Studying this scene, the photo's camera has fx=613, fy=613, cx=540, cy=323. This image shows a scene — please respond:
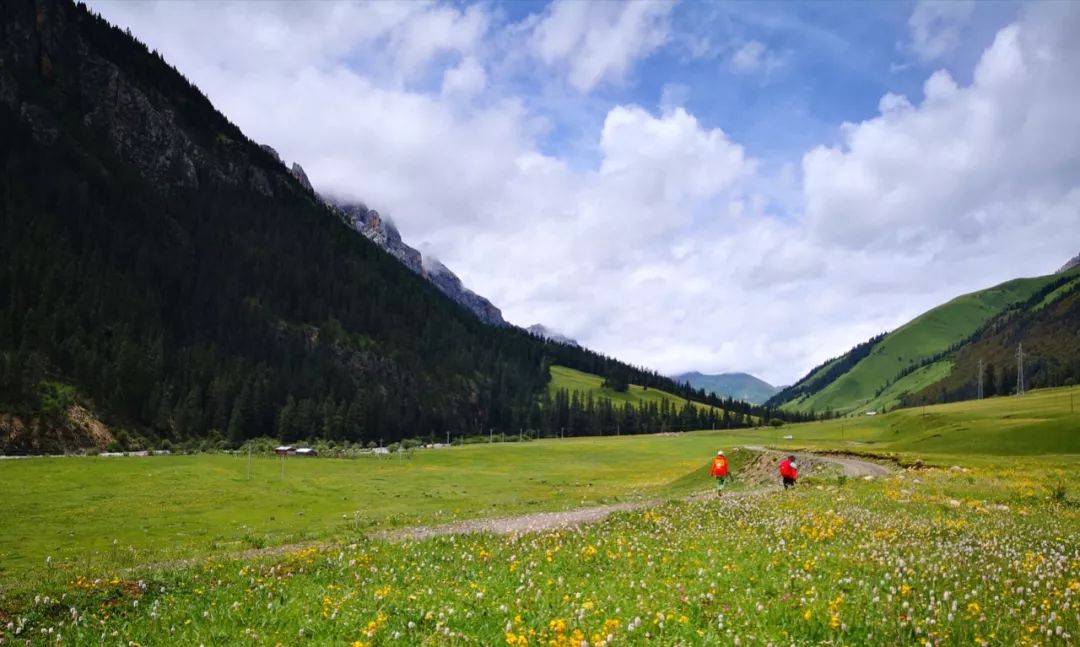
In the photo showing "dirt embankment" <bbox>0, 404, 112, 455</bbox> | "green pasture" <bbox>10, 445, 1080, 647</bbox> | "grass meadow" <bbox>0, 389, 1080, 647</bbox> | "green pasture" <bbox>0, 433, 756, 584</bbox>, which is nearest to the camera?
"green pasture" <bbox>10, 445, 1080, 647</bbox>

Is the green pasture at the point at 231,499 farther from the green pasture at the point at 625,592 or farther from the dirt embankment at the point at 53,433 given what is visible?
the dirt embankment at the point at 53,433

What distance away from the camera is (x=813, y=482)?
4281 centimetres

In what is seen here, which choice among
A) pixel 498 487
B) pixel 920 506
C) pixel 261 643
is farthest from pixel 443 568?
pixel 498 487

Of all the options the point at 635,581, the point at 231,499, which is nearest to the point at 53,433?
the point at 231,499

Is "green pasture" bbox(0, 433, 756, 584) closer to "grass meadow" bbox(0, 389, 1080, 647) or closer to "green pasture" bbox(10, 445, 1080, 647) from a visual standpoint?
"grass meadow" bbox(0, 389, 1080, 647)

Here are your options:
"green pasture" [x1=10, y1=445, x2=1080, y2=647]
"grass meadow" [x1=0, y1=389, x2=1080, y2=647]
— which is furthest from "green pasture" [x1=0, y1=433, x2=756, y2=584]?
"green pasture" [x1=10, y1=445, x2=1080, y2=647]

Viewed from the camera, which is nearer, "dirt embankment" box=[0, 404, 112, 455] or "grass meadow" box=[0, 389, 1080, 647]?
"grass meadow" box=[0, 389, 1080, 647]

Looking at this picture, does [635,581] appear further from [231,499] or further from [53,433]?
[53,433]

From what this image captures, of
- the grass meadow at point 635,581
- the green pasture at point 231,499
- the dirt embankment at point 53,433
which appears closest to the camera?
the grass meadow at point 635,581

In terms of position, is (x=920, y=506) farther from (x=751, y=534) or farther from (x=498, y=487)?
(x=498, y=487)

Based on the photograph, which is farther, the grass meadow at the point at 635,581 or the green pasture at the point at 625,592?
the grass meadow at the point at 635,581

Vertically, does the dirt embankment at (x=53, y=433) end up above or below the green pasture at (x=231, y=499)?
above

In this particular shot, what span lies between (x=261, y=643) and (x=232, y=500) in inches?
1873

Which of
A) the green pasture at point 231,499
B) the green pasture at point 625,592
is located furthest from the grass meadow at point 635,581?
the green pasture at point 231,499
